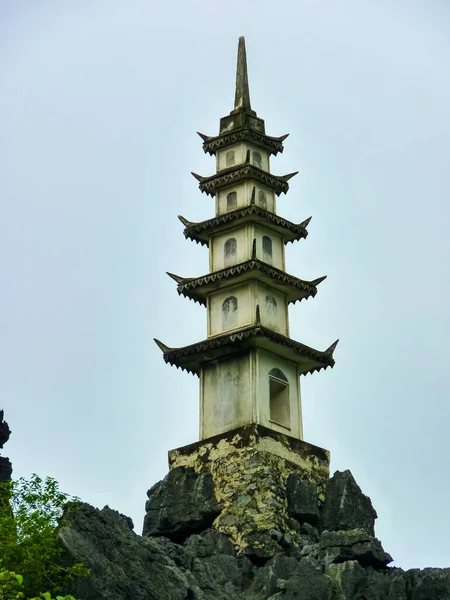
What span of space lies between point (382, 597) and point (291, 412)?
10.6 m

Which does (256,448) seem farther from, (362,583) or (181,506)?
(362,583)

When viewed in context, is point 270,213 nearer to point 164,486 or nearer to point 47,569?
point 164,486

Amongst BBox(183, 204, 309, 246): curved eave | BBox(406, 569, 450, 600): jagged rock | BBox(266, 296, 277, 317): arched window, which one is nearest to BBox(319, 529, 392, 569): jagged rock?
BBox(406, 569, 450, 600): jagged rock

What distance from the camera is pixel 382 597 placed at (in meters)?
37.9

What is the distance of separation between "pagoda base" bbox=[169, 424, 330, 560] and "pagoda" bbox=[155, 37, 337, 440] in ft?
2.63

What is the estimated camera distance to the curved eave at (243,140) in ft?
174

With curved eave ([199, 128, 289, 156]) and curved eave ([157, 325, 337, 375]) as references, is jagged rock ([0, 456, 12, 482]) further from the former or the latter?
curved eave ([199, 128, 289, 156])

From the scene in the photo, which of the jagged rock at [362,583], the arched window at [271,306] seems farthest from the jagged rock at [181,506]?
the arched window at [271,306]

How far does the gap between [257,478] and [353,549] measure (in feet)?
17.1

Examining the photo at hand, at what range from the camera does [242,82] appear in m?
55.8

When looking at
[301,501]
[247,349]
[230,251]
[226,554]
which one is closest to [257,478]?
[301,501]

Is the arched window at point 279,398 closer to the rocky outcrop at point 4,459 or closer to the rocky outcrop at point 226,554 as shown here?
the rocky outcrop at point 226,554

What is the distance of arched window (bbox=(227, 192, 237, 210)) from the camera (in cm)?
5202

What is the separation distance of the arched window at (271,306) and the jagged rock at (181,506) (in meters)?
7.64
